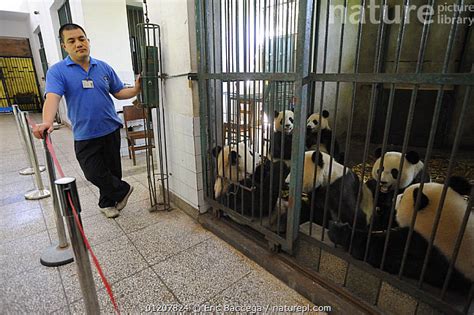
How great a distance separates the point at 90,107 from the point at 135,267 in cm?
143

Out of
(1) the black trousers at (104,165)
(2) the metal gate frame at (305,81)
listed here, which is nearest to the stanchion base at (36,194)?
(1) the black trousers at (104,165)

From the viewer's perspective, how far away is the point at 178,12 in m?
2.18

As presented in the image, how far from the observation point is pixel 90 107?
2312 mm

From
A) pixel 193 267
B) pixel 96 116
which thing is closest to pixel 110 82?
pixel 96 116

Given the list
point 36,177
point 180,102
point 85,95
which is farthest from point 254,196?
point 36,177

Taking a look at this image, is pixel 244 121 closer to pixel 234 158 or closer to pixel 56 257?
pixel 234 158

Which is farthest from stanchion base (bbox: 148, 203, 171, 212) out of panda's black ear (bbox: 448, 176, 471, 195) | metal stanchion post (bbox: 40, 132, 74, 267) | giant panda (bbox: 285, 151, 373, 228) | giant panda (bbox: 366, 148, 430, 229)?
panda's black ear (bbox: 448, 176, 471, 195)

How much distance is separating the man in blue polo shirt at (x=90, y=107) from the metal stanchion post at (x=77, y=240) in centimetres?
118

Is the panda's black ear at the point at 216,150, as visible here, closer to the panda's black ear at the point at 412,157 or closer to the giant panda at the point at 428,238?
the giant panda at the point at 428,238

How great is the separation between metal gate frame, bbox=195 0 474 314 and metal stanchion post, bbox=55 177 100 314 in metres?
1.20

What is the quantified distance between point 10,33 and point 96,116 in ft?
41.6

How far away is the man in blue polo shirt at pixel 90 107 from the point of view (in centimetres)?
216

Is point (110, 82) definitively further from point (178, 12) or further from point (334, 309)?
point (334, 309)

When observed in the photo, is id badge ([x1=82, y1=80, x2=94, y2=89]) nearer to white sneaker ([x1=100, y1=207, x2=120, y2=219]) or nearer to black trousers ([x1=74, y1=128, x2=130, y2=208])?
black trousers ([x1=74, y1=128, x2=130, y2=208])
